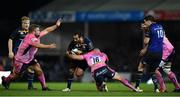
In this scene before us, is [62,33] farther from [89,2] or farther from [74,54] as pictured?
[74,54]

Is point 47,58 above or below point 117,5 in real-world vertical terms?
below

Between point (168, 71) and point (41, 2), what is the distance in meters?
15.9

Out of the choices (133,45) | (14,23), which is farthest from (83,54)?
(14,23)

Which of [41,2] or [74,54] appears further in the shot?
[41,2]

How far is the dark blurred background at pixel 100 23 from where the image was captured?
32344 mm

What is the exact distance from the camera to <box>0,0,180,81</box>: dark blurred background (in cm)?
3234

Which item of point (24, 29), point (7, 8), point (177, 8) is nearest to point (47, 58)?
point (7, 8)

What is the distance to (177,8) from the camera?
3131 cm

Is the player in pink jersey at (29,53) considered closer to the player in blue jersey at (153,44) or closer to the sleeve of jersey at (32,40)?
the sleeve of jersey at (32,40)

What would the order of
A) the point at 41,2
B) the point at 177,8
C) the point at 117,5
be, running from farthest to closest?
the point at 41,2 → the point at 117,5 → the point at 177,8

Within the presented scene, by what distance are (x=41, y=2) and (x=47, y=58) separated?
106 inches

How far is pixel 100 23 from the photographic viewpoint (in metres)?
35.6

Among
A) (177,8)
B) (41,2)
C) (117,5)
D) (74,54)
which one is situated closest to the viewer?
(74,54)

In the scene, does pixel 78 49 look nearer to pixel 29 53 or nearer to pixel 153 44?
pixel 29 53
